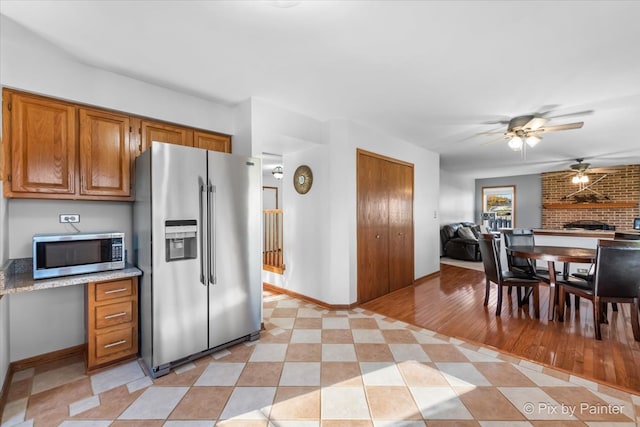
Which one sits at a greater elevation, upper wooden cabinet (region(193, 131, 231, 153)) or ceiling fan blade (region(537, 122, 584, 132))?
ceiling fan blade (region(537, 122, 584, 132))

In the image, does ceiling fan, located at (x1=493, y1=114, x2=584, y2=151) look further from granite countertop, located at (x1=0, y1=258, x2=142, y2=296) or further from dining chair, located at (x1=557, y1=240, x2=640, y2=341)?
granite countertop, located at (x1=0, y1=258, x2=142, y2=296)

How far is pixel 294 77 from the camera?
2.54m

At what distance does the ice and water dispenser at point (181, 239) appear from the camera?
2211mm

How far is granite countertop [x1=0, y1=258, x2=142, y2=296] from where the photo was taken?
1.79m

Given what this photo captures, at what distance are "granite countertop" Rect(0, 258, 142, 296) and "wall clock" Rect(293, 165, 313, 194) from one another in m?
2.22

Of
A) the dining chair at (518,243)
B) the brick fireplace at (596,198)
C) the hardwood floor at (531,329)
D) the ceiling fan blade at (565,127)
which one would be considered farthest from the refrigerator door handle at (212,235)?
the brick fireplace at (596,198)

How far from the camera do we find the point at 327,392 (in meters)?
1.98

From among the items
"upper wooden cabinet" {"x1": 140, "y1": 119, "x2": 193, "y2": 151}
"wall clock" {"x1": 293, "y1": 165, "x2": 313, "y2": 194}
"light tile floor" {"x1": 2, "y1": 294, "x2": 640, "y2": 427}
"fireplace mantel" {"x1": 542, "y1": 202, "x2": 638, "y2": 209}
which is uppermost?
"upper wooden cabinet" {"x1": 140, "y1": 119, "x2": 193, "y2": 151}

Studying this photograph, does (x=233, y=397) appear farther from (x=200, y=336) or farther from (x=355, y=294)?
(x=355, y=294)

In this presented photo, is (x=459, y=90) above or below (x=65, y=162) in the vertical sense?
above

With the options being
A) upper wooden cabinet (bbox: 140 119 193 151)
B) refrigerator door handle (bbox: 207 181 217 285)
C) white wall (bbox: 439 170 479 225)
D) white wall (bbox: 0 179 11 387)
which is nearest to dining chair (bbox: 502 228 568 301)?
white wall (bbox: 439 170 479 225)

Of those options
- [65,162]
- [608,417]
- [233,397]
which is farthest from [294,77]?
[608,417]

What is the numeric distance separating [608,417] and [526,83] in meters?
2.67

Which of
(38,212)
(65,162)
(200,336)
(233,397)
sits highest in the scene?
(65,162)
